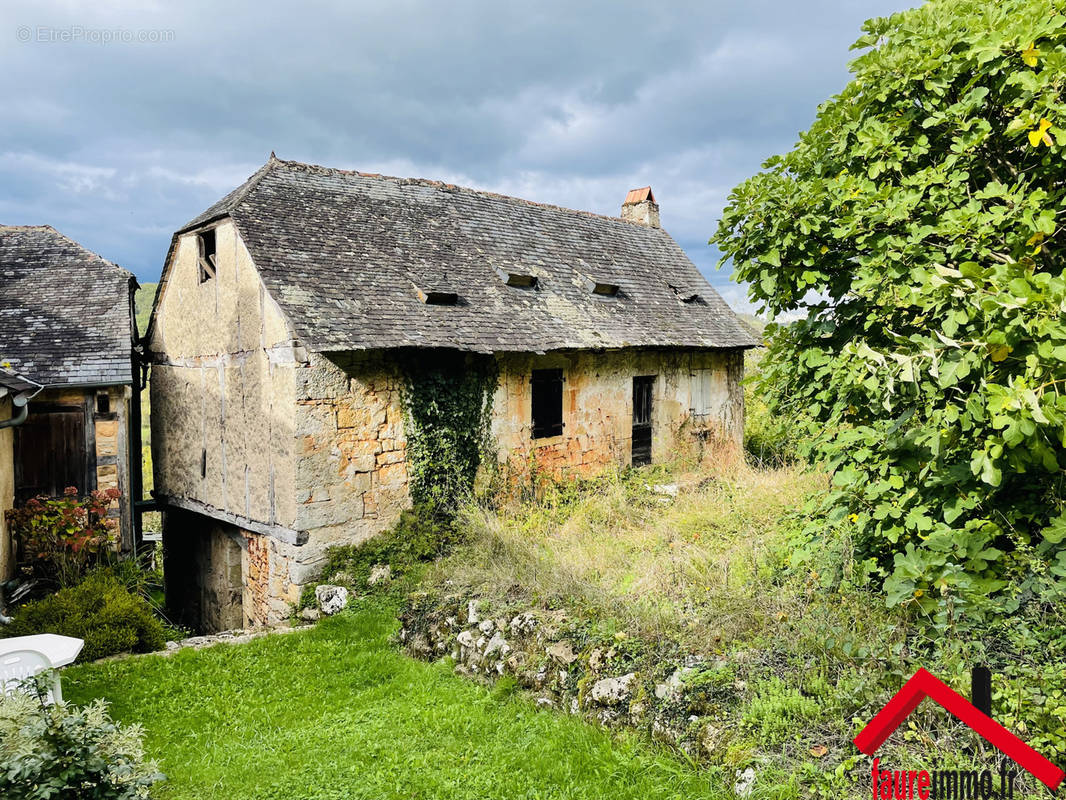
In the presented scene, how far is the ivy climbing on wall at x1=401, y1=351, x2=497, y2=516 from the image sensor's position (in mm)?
9703

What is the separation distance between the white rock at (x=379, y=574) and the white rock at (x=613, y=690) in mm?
4502

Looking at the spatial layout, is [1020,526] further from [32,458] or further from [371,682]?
[32,458]

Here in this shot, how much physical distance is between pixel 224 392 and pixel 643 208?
12.7 meters

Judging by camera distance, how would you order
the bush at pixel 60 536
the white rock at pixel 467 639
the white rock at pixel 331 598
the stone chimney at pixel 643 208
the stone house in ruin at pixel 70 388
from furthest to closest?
the stone chimney at pixel 643 208
the stone house in ruin at pixel 70 388
the bush at pixel 60 536
the white rock at pixel 331 598
the white rock at pixel 467 639

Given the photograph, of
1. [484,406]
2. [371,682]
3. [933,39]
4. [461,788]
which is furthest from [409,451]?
[933,39]

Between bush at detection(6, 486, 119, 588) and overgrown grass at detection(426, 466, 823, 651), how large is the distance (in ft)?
20.8

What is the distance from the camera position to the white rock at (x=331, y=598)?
27.7 feet

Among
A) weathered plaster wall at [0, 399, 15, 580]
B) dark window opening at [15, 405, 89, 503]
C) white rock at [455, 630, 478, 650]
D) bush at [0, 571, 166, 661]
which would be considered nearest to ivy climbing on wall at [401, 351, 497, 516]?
white rock at [455, 630, 478, 650]

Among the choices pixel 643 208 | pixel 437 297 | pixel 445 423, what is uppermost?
pixel 643 208

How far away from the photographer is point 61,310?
40.0 ft

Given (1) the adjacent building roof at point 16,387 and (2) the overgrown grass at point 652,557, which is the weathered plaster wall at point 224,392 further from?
(2) the overgrown grass at point 652,557

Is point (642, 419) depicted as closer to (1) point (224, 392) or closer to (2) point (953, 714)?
(1) point (224, 392)

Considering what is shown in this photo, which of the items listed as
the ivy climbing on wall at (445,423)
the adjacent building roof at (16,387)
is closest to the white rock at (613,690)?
the ivy climbing on wall at (445,423)

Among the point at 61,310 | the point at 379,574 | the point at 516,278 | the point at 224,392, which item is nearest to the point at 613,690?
the point at 379,574
